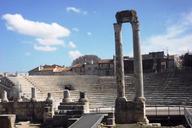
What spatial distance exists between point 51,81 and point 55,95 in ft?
16.7

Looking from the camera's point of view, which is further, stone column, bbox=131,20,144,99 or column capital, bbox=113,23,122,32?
column capital, bbox=113,23,122,32

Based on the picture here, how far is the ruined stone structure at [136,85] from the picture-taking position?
26203mm

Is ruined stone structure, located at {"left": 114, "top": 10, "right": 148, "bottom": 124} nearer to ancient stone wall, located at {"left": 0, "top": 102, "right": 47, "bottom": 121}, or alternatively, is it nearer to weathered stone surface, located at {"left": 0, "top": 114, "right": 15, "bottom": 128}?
ancient stone wall, located at {"left": 0, "top": 102, "right": 47, "bottom": 121}

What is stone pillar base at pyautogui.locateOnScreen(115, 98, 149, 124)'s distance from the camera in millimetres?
26062

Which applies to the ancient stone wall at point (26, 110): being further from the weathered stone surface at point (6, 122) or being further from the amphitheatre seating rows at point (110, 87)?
the weathered stone surface at point (6, 122)

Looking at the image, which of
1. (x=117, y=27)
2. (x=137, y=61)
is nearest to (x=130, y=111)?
(x=137, y=61)

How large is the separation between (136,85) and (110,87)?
1871 centimetres

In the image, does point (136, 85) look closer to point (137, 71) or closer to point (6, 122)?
point (137, 71)

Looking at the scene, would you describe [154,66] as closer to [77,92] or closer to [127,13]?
[77,92]

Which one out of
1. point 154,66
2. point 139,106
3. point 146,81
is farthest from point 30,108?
point 154,66

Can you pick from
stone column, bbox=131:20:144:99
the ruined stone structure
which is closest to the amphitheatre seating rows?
the ruined stone structure

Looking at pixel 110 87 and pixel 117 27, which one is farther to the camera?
pixel 110 87

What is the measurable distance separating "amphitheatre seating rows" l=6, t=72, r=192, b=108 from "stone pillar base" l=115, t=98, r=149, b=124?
1237cm

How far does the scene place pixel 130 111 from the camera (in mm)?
26391
